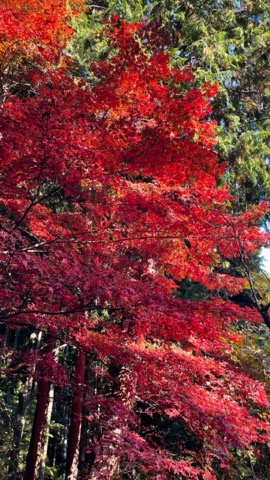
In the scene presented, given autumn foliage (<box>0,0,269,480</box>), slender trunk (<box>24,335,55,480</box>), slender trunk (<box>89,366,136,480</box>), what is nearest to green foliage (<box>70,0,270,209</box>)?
autumn foliage (<box>0,0,269,480</box>)

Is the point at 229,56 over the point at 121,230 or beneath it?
over

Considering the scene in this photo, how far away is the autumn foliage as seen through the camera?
421 centimetres

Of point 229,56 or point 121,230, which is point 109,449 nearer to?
point 121,230

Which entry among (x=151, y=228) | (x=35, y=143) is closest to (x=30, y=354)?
(x=151, y=228)

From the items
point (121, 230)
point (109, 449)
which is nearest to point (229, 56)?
point (121, 230)

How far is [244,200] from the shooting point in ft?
35.4

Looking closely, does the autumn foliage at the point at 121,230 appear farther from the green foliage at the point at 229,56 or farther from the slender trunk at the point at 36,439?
the slender trunk at the point at 36,439

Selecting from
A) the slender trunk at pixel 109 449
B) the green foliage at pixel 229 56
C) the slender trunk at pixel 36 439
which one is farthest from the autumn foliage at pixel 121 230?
the slender trunk at pixel 36 439

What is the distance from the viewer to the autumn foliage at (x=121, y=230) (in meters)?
4.21

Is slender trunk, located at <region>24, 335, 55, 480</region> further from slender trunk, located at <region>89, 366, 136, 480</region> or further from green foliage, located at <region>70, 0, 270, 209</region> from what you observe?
green foliage, located at <region>70, 0, 270, 209</region>

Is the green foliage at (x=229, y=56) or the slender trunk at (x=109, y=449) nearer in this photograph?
the slender trunk at (x=109, y=449)

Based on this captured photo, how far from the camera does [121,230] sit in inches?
243

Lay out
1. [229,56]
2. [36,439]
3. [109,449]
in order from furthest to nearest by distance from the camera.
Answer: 1. [36,439]
2. [229,56]
3. [109,449]

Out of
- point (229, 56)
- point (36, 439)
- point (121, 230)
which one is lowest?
point (36, 439)
